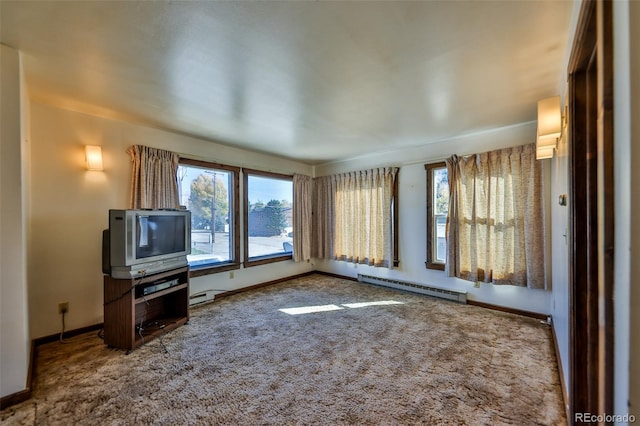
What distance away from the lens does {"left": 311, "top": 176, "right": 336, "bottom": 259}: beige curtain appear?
5.28 m

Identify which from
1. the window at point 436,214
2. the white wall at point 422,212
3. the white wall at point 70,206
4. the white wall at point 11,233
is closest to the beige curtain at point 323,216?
the white wall at point 422,212

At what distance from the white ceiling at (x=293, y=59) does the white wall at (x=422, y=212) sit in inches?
13.7

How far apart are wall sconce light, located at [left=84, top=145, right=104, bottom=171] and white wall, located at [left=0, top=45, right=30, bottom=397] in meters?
1.06

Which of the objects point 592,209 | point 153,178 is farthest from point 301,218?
point 592,209

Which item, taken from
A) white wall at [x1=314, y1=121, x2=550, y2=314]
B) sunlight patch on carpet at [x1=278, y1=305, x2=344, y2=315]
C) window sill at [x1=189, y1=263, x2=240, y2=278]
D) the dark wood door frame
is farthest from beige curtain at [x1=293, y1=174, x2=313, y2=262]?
the dark wood door frame

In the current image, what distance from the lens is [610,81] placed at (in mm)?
726

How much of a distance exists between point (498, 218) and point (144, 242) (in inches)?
159

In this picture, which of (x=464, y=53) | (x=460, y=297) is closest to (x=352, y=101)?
(x=464, y=53)

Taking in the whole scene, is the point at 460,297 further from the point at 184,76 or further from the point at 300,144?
the point at 184,76

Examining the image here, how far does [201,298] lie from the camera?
A: 367cm

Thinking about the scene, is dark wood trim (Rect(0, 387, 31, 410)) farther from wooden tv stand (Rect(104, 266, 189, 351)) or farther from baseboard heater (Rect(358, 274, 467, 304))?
baseboard heater (Rect(358, 274, 467, 304))

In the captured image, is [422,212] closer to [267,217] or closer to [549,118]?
[549,118]

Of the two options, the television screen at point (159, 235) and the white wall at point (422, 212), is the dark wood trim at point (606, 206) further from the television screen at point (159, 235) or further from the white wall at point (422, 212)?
the television screen at point (159, 235)

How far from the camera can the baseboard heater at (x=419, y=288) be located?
12.1ft
